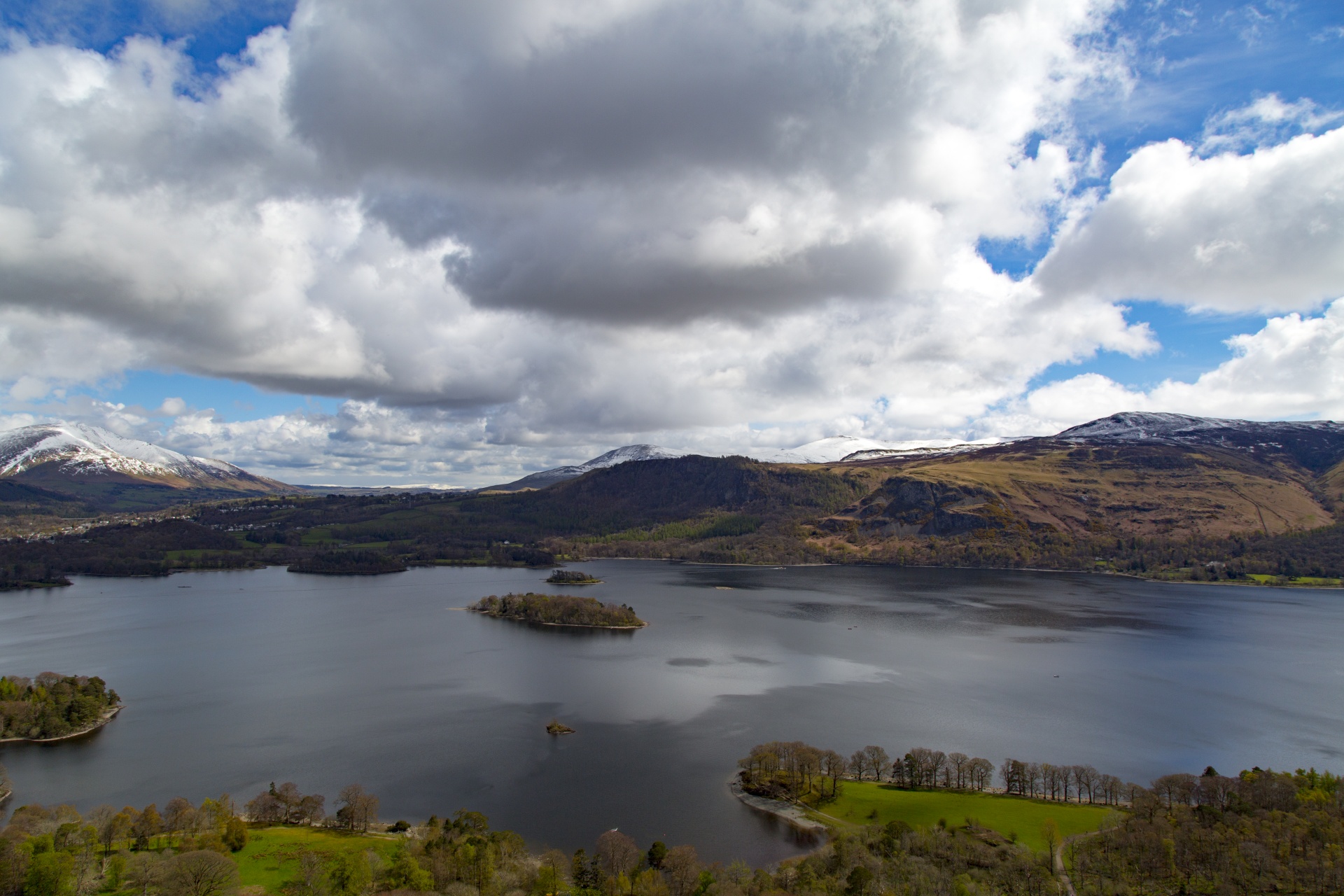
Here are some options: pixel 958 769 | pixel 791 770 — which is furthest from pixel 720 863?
pixel 958 769

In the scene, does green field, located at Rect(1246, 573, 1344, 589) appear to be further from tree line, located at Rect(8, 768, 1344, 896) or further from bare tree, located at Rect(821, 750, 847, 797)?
bare tree, located at Rect(821, 750, 847, 797)

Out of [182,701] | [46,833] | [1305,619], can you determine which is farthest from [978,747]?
[1305,619]

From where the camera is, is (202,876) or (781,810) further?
(781,810)

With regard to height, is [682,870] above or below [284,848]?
above

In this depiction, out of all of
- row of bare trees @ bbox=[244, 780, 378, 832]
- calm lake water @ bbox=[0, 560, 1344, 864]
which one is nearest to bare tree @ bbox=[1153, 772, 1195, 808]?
calm lake water @ bbox=[0, 560, 1344, 864]

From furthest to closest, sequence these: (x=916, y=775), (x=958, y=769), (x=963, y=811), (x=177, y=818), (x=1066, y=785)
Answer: (x=916, y=775), (x=958, y=769), (x=1066, y=785), (x=963, y=811), (x=177, y=818)

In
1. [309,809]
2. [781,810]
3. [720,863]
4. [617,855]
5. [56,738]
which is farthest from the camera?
[56,738]

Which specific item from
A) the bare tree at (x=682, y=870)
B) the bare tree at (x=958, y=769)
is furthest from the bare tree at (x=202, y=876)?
the bare tree at (x=958, y=769)

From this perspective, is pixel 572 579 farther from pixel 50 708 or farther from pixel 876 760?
pixel 876 760
